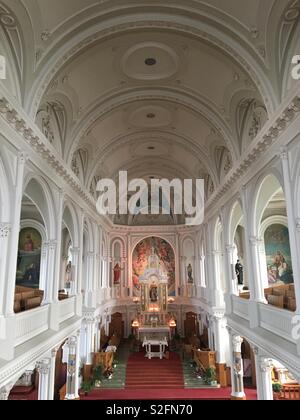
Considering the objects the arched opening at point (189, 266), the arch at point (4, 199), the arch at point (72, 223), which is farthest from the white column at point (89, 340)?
the arch at point (4, 199)

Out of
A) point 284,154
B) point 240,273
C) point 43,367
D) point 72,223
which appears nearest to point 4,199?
point 43,367

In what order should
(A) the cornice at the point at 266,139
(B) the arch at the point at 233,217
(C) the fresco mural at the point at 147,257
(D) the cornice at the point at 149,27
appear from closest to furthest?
(A) the cornice at the point at 266,139 < (D) the cornice at the point at 149,27 < (B) the arch at the point at 233,217 < (C) the fresco mural at the point at 147,257

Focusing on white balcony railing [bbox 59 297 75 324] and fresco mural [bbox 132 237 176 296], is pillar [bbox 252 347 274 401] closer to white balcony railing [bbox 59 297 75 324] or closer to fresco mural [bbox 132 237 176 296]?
white balcony railing [bbox 59 297 75 324]

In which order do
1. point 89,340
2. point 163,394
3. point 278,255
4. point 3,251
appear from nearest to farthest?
1. point 3,251
2. point 163,394
3. point 89,340
4. point 278,255

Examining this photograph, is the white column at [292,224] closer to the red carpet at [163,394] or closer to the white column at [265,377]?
the white column at [265,377]

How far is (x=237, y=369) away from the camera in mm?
13547

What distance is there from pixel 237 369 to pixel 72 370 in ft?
24.1

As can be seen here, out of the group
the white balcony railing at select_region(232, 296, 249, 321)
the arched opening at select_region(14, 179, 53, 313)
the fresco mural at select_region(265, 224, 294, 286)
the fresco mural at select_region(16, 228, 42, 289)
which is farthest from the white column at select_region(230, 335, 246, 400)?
the fresco mural at select_region(16, 228, 42, 289)

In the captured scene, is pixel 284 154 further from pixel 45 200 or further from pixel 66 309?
pixel 66 309

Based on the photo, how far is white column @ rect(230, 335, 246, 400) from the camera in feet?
44.4

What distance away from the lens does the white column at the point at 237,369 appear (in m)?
13.5

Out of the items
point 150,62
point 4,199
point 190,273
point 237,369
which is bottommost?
point 237,369

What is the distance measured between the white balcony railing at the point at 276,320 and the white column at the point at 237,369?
11.6ft

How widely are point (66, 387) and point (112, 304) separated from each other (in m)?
9.81
